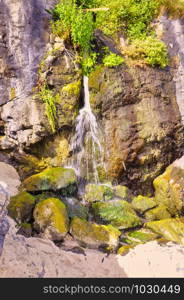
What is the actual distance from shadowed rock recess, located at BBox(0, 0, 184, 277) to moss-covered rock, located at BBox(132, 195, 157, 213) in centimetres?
3

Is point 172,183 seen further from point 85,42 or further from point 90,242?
point 85,42

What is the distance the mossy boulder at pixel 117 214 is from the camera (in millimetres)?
6922

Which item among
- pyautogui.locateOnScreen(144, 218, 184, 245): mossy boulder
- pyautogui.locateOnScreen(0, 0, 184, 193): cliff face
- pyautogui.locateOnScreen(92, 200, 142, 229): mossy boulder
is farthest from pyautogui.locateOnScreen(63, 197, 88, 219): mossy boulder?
pyautogui.locateOnScreen(144, 218, 184, 245): mossy boulder

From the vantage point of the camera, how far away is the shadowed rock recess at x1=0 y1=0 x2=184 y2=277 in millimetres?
7180

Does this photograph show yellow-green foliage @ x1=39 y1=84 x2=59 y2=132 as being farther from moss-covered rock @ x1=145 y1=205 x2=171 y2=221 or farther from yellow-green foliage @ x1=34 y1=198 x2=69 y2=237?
moss-covered rock @ x1=145 y1=205 x2=171 y2=221

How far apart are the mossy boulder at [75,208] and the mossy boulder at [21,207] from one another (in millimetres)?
974

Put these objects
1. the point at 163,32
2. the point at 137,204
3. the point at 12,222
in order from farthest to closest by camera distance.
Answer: the point at 163,32 < the point at 137,204 < the point at 12,222

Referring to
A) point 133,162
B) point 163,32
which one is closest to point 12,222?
point 133,162

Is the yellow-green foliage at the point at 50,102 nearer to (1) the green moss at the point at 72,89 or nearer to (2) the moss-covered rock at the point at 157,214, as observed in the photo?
(1) the green moss at the point at 72,89

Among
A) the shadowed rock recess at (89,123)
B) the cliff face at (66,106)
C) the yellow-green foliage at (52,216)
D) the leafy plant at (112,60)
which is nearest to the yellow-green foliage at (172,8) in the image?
the shadowed rock recess at (89,123)

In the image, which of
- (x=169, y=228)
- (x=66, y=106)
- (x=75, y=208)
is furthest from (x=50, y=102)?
(x=169, y=228)

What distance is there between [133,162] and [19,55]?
4950mm

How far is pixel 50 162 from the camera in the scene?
319 inches

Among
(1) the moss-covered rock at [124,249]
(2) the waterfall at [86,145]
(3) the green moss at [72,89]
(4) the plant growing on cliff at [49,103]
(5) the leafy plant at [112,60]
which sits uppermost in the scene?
(5) the leafy plant at [112,60]
